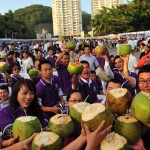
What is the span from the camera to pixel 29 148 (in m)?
2.01

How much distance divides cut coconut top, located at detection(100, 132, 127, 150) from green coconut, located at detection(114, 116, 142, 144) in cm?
7

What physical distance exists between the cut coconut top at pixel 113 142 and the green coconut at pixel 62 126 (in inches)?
13.4

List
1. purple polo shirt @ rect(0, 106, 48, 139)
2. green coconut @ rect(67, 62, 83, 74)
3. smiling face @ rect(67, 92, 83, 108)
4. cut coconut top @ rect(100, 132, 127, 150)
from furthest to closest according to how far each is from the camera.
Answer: green coconut @ rect(67, 62, 83, 74) → smiling face @ rect(67, 92, 83, 108) → purple polo shirt @ rect(0, 106, 48, 139) → cut coconut top @ rect(100, 132, 127, 150)

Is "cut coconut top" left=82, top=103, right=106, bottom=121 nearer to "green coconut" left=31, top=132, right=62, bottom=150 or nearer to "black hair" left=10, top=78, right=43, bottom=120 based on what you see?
"green coconut" left=31, top=132, right=62, bottom=150

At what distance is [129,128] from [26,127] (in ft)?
2.58

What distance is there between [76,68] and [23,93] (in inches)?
75.5

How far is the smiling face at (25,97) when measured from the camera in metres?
2.79

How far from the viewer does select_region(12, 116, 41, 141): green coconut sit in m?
2.08

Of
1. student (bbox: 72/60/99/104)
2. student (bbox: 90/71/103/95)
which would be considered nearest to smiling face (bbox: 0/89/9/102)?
student (bbox: 72/60/99/104)

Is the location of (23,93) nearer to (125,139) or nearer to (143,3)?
(125,139)

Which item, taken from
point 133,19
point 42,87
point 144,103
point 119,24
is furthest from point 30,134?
point 119,24

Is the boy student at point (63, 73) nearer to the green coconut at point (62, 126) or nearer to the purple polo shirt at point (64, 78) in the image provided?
the purple polo shirt at point (64, 78)

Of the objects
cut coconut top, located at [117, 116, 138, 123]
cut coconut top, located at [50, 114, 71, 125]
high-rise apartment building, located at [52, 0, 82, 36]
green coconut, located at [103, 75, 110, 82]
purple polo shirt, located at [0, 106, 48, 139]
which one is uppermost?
high-rise apartment building, located at [52, 0, 82, 36]

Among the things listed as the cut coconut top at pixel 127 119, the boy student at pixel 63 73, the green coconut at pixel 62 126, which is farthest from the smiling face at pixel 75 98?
the boy student at pixel 63 73
